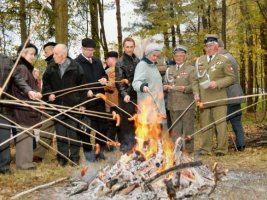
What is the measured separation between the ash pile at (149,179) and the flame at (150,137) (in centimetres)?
1

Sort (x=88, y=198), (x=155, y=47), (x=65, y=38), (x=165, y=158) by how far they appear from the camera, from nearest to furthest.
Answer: (x=88, y=198) → (x=165, y=158) → (x=155, y=47) → (x=65, y=38)

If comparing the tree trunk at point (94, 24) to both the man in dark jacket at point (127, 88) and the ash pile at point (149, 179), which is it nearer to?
the man in dark jacket at point (127, 88)

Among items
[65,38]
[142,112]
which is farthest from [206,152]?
[65,38]

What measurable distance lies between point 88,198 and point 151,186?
677 millimetres

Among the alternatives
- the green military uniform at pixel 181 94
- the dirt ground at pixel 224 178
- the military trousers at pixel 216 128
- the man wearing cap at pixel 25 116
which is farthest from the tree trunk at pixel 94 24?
the man wearing cap at pixel 25 116

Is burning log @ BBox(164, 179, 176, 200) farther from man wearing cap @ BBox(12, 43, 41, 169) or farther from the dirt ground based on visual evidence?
man wearing cap @ BBox(12, 43, 41, 169)

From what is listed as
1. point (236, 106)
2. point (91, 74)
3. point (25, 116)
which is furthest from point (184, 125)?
point (25, 116)

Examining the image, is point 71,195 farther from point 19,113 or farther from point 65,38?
point 65,38

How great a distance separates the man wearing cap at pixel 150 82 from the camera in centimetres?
647

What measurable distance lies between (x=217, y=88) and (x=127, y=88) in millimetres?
1509

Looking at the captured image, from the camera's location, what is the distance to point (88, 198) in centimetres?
453

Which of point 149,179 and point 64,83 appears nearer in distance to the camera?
point 149,179

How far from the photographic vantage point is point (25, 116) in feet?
20.7

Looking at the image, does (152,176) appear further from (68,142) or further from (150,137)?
(68,142)
